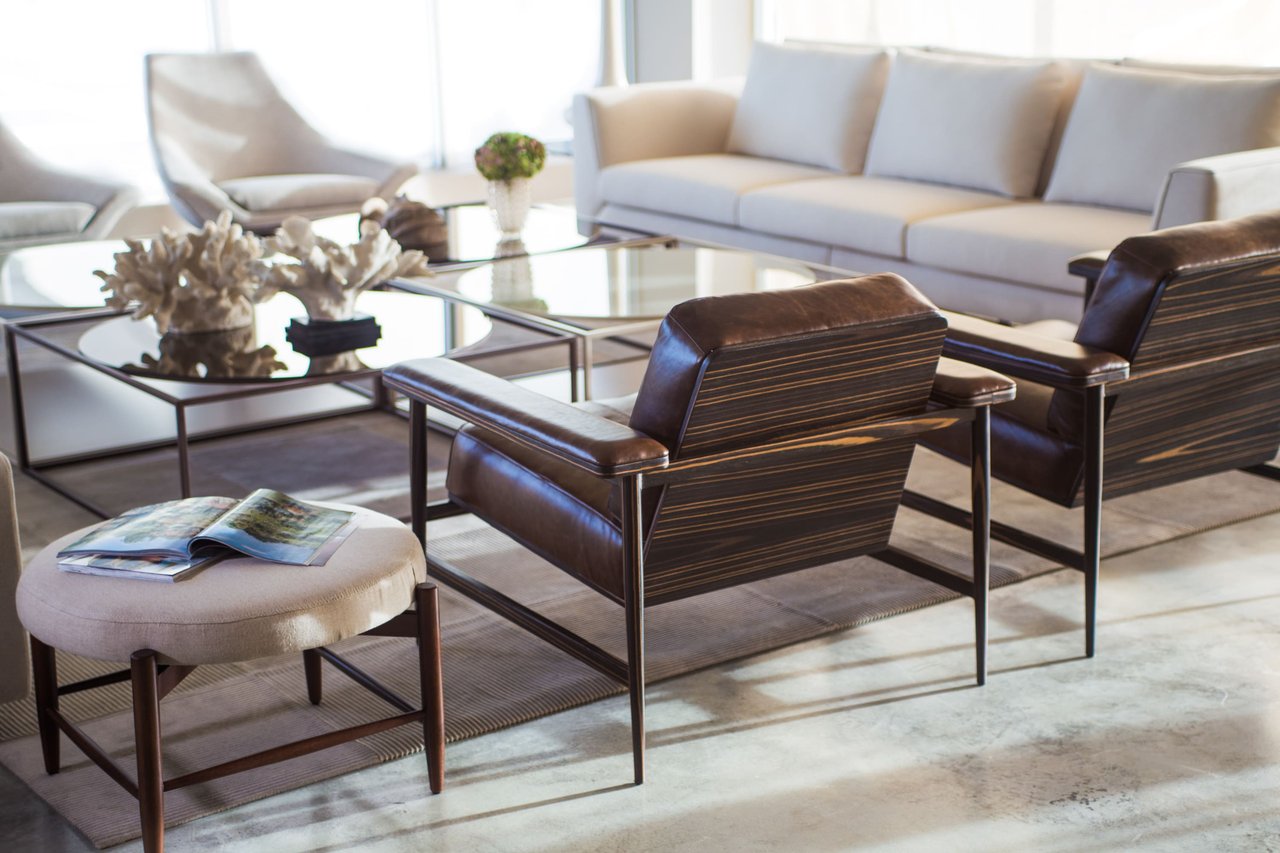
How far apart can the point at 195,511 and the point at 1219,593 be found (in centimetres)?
196

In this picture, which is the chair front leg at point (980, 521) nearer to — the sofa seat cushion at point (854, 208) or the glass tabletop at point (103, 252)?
the glass tabletop at point (103, 252)

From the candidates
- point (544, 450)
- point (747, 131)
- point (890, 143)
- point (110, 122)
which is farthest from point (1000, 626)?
point (110, 122)

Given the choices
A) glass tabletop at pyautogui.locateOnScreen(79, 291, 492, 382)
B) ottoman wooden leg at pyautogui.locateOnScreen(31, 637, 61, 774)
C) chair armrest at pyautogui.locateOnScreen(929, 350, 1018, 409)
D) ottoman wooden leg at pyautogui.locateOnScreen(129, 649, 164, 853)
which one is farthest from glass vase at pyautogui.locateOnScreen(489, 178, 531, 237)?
ottoman wooden leg at pyautogui.locateOnScreen(129, 649, 164, 853)

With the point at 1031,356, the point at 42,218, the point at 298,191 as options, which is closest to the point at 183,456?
the point at 1031,356

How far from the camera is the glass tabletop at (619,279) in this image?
386 cm

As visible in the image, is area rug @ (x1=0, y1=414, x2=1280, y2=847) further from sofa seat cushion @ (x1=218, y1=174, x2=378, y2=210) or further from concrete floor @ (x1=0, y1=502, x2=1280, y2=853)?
sofa seat cushion @ (x1=218, y1=174, x2=378, y2=210)

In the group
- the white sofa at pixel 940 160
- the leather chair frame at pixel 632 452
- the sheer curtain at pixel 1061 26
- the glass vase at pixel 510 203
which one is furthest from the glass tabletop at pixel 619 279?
the sheer curtain at pixel 1061 26

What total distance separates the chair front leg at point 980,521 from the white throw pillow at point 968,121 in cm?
275

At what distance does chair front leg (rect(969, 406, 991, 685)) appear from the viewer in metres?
2.53

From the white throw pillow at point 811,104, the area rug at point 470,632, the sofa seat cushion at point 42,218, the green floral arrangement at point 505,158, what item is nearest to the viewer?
the area rug at point 470,632

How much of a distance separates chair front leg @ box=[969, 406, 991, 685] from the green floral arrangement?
2445 millimetres

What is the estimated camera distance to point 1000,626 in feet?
9.30

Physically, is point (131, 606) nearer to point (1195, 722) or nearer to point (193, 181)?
point (1195, 722)

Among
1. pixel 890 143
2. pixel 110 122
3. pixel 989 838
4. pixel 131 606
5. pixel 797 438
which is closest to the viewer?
pixel 131 606
